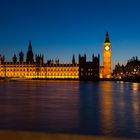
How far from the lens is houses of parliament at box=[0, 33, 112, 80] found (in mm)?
118125

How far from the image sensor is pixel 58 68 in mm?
119750

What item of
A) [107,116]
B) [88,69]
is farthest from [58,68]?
[107,116]

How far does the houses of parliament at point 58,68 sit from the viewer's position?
118125mm

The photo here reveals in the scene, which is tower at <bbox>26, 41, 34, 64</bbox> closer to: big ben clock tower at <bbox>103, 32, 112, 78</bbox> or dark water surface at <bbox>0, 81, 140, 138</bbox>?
big ben clock tower at <bbox>103, 32, 112, 78</bbox>

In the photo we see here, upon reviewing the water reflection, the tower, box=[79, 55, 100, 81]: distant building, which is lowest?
the water reflection

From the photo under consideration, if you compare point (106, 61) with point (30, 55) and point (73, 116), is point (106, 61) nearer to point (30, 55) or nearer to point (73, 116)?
point (30, 55)

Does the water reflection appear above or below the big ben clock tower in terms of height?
below

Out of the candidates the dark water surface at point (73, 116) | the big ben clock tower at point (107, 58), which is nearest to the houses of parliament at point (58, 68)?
the big ben clock tower at point (107, 58)

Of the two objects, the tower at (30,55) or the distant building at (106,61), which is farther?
the tower at (30,55)

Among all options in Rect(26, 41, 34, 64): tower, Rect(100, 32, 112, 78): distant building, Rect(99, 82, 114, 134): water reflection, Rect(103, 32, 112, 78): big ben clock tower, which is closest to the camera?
Rect(99, 82, 114, 134): water reflection

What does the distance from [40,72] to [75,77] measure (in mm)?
12372

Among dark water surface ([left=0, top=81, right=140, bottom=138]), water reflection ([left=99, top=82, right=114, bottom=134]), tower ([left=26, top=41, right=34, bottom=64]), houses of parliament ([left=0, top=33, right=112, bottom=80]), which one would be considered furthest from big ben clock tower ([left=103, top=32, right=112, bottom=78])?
water reflection ([left=99, top=82, right=114, bottom=134])

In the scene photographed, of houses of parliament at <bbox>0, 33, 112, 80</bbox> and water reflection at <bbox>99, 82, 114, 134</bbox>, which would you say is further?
houses of parliament at <bbox>0, 33, 112, 80</bbox>

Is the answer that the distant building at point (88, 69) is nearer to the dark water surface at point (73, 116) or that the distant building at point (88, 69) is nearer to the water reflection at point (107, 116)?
the dark water surface at point (73, 116)
